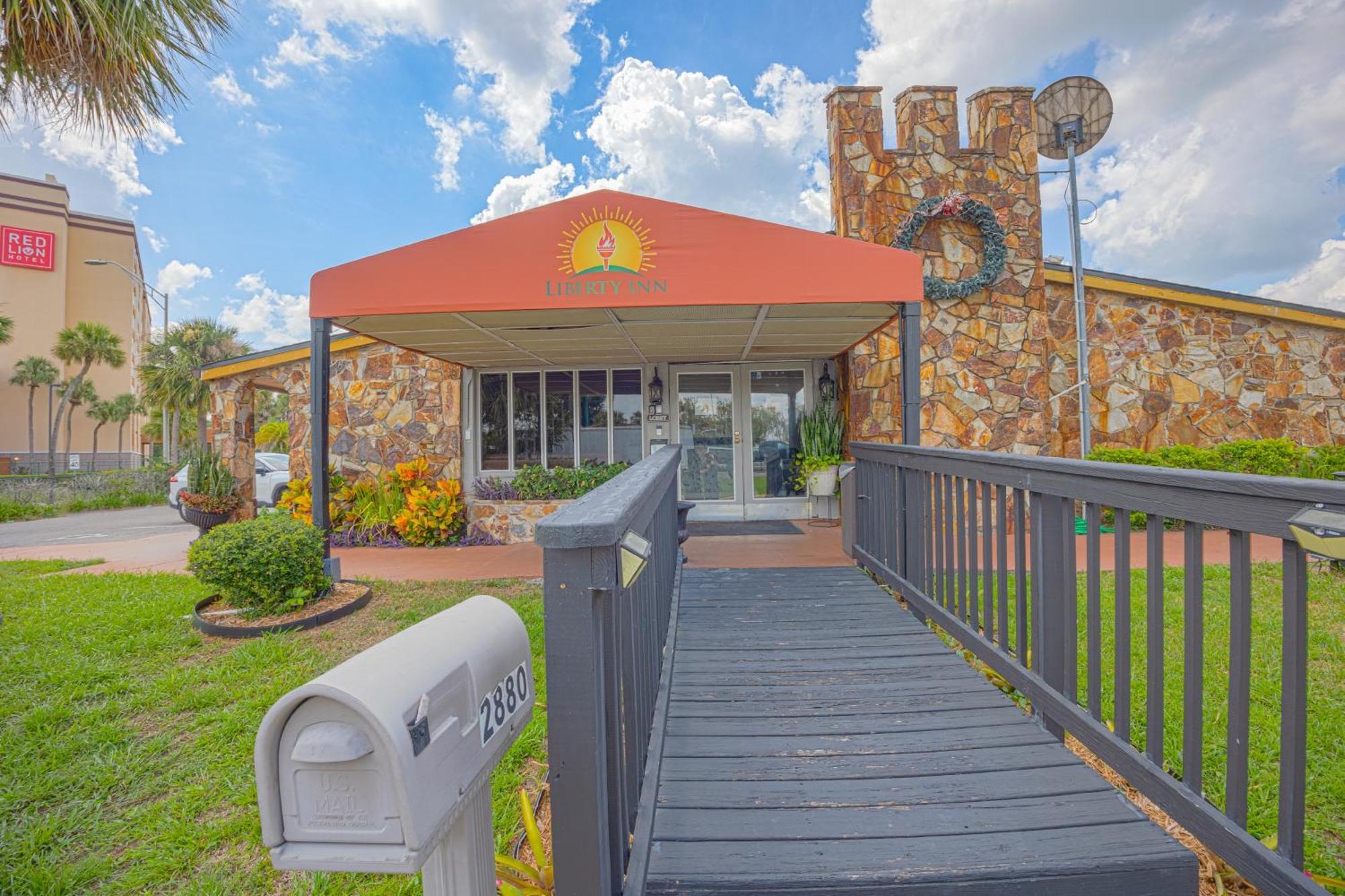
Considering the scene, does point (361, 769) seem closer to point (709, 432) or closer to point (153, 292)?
point (709, 432)

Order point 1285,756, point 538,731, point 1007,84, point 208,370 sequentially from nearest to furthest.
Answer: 1. point 1285,756
2. point 538,731
3. point 1007,84
4. point 208,370

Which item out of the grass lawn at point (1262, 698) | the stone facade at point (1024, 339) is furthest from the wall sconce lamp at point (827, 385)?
the grass lawn at point (1262, 698)

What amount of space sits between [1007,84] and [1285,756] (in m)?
8.82

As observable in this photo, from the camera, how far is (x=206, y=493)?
8.30 metres

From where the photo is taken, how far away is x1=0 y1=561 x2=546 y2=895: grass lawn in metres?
1.85

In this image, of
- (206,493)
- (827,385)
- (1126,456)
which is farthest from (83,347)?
(1126,456)

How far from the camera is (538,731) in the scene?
8.75 feet

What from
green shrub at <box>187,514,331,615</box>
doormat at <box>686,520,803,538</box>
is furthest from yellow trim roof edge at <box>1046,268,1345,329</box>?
green shrub at <box>187,514,331,615</box>

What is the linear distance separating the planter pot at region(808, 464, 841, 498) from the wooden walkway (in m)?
4.71

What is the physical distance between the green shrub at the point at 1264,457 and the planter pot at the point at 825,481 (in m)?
4.43

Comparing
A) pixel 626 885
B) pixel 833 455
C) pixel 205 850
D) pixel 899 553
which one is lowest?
pixel 205 850

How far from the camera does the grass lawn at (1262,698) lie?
2057mm

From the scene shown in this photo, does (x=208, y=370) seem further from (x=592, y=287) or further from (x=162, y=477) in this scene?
(x=162, y=477)

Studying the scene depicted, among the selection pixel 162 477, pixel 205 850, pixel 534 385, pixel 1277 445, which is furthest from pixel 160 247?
pixel 1277 445
